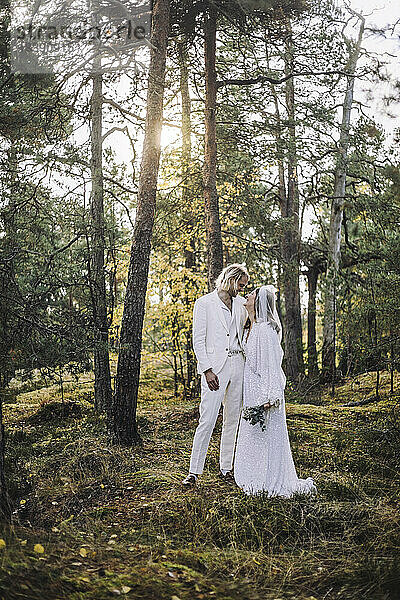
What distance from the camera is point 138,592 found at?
328 centimetres

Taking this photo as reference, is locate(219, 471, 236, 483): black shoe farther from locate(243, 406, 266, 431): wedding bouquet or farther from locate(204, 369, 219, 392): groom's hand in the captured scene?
locate(204, 369, 219, 392): groom's hand

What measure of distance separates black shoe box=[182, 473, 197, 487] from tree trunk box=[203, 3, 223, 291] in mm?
4391

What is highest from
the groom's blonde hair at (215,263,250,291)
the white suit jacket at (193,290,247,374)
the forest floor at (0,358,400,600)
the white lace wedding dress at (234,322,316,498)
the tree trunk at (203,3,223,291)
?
the tree trunk at (203,3,223,291)

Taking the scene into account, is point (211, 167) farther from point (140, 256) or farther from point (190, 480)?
point (190, 480)

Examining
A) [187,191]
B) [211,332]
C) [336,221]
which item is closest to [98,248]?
[187,191]

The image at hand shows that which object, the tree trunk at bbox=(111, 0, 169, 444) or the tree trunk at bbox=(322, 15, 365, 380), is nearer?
the tree trunk at bbox=(111, 0, 169, 444)

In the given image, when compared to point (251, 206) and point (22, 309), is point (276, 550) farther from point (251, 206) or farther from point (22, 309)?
point (251, 206)

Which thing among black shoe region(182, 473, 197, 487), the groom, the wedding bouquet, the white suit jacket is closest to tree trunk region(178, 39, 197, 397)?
the groom

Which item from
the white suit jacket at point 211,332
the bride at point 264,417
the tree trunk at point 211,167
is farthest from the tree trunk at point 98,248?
the bride at point 264,417

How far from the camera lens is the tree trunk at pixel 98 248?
899cm

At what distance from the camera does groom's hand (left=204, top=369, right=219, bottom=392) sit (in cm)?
600

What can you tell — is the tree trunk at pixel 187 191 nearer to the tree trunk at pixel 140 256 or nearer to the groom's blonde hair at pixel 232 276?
the tree trunk at pixel 140 256

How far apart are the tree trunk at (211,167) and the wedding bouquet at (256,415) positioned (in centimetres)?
412

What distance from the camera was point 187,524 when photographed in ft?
15.6
